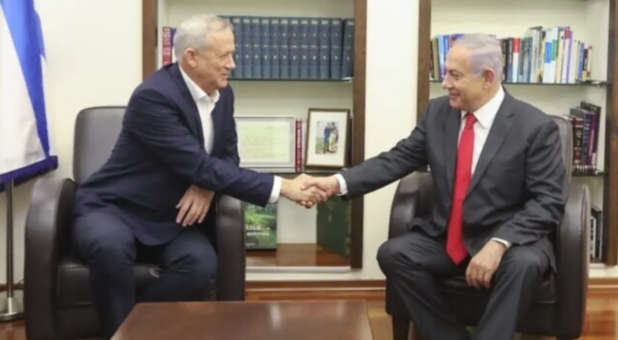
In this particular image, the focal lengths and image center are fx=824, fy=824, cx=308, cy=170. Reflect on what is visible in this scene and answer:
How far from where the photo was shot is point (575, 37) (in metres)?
4.11

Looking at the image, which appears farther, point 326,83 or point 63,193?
point 326,83

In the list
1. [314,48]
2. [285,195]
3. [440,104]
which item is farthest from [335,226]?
[440,104]

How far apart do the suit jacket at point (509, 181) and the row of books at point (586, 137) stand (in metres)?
1.16

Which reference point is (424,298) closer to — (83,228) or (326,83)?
(83,228)

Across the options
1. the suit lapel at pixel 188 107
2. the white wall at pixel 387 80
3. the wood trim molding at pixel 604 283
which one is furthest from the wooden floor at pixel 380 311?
the suit lapel at pixel 188 107

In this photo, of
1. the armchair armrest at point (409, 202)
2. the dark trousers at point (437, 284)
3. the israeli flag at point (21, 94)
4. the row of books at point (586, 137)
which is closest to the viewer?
the dark trousers at point (437, 284)

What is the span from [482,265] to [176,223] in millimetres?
1055

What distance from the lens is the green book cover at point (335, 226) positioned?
4016mm

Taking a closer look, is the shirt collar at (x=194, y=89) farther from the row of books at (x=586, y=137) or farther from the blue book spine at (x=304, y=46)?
the row of books at (x=586, y=137)

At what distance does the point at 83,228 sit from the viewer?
9.05 ft

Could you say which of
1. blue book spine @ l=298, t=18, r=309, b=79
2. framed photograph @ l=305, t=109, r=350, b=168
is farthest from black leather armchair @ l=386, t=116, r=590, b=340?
blue book spine @ l=298, t=18, r=309, b=79

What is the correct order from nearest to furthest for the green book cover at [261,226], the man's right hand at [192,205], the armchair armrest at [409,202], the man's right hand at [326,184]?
the man's right hand at [192,205] < the armchair armrest at [409,202] < the man's right hand at [326,184] < the green book cover at [261,226]

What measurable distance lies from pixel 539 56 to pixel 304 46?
112 centimetres

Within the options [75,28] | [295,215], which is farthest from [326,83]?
[75,28]
